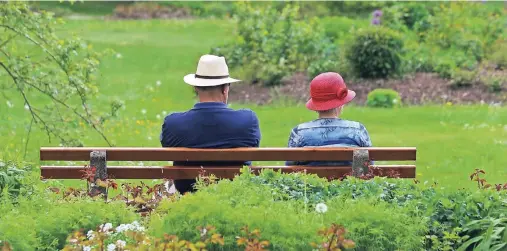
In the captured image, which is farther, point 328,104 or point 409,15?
point 409,15

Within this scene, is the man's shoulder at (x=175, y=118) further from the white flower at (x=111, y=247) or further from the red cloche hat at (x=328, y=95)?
the white flower at (x=111, y=247)

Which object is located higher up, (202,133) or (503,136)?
(202,133)

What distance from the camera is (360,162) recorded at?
6090 millimetres

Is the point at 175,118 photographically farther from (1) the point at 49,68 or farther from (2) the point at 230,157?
(1) the point at 49,68

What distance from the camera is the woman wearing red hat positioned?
6684mm

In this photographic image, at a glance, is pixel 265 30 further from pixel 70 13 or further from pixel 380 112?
pixel 70 13

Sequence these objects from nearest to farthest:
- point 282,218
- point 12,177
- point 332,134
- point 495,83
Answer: point 282,218
point 12,177
point 332,134
point 495,83

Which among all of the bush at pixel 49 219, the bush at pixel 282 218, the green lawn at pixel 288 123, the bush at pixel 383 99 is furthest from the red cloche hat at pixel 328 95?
the bush at pixel 383 99

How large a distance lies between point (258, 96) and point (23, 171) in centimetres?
1041

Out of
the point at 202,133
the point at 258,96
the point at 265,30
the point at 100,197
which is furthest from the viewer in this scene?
the point at 265,30

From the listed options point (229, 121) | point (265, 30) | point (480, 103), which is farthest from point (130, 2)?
point (229, 121)

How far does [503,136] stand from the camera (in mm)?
11977

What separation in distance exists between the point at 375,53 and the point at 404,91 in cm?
104

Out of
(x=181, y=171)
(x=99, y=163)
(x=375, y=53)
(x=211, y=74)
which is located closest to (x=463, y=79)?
(x=375, y=53)
